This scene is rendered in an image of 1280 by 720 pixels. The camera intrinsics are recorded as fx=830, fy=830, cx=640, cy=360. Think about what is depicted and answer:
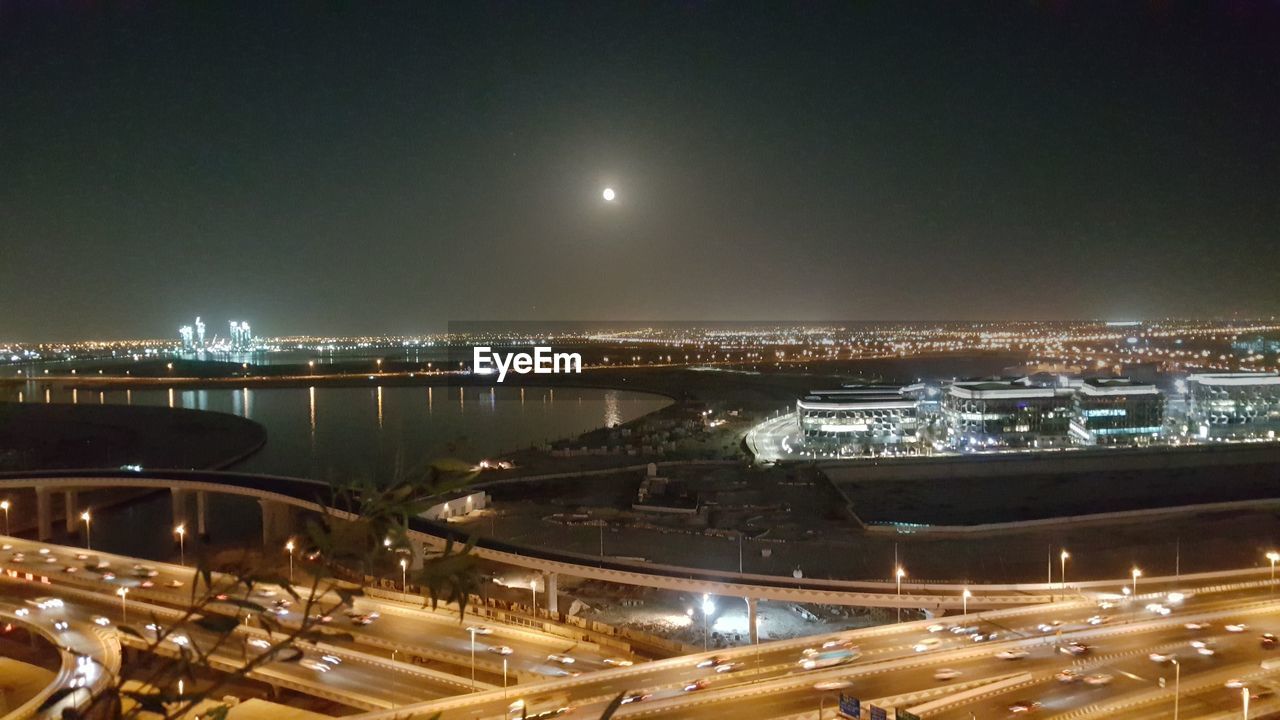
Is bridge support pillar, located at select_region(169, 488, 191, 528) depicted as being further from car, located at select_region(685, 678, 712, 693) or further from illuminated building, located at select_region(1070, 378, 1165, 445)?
illuminated building, located at select_region(1070, 378, 1165, 445)

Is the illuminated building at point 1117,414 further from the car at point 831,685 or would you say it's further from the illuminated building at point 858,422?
the car at point 831,685

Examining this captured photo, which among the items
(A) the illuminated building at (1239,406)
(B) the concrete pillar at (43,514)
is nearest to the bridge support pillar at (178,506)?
(B) the concrete pillar at (43,514)

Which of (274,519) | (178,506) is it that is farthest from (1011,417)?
(178,506)

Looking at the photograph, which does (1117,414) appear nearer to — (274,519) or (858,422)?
(858,422)

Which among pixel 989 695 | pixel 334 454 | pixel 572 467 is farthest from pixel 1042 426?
pixel 334 454

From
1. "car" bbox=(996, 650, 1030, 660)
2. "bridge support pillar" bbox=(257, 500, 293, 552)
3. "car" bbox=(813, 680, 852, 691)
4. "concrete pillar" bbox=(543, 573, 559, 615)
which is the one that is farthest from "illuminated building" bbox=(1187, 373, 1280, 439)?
"bridge support pillar" bbox=(257, 500, 293, 552)
